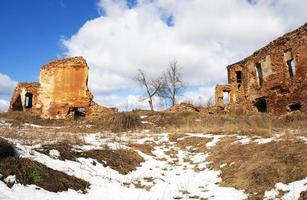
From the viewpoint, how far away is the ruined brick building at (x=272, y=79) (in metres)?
22.0

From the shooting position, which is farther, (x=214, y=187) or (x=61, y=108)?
(x=61, y=108)

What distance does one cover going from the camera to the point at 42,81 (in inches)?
1091

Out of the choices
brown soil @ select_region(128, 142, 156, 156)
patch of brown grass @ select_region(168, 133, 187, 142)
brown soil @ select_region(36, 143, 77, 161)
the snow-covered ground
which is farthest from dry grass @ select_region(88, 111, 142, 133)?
brown soil @ select_region(36, 143, 77, 161)

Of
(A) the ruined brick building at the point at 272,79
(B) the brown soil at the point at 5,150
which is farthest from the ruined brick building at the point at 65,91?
(B) the brown soil at the point at 5,150

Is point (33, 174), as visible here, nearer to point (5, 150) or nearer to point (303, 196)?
point (5, 150)

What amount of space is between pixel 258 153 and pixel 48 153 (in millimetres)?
4652

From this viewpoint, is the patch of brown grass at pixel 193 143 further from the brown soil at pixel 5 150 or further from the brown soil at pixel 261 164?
the brown soil at pixel 5 150

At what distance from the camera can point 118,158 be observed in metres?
8.19

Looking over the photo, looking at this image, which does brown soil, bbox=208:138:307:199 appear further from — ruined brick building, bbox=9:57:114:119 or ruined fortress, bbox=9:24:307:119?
ruined brick building, bbox=9:57:114:119

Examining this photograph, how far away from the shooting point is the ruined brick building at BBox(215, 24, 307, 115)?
22.0 metres

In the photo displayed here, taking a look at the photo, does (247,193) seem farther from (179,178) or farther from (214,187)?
(179,178)

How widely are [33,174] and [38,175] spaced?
83mm

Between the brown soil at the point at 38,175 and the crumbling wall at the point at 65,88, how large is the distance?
69.9ft

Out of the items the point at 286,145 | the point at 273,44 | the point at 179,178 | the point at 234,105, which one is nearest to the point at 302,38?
the point at 273,44
